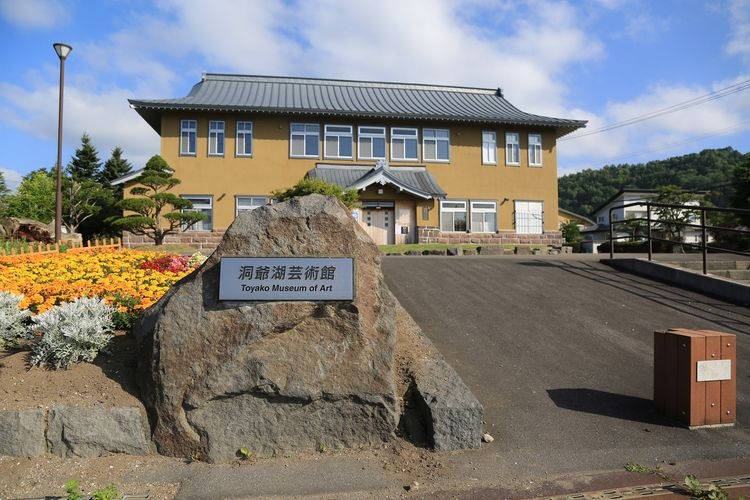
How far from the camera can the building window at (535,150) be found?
27.0 m

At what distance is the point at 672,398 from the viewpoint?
452 centimetres

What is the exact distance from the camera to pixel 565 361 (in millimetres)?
5758

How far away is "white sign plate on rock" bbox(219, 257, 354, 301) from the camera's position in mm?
4117

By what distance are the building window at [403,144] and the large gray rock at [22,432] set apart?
23.3 metres

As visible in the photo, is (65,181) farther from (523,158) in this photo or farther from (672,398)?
(672,398)

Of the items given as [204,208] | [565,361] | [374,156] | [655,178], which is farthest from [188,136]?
[655,178]

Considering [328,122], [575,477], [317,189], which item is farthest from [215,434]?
[328,122]

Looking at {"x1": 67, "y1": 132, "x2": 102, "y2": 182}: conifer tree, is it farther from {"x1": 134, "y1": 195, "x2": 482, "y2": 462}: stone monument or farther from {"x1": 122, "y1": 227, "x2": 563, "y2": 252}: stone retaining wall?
{"x1": 134, "y1": 195, "x2": 482, "y2": 462}: stone monument

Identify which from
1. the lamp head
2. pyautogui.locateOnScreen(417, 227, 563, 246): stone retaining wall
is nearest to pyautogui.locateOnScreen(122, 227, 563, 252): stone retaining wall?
pyautogui.locateOnScreen(417, 227, 563, 246): stone retaining wall

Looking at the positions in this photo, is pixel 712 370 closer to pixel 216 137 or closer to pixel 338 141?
pixel 338 141

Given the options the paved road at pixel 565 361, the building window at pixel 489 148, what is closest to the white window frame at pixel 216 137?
the building window at pixel 489 148

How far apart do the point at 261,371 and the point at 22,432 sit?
1923 mm

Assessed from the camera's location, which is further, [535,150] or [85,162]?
[85,162]

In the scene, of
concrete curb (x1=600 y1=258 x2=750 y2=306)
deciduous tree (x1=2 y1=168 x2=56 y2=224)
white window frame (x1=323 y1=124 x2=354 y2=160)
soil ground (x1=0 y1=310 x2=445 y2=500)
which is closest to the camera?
soil ground (x1=0 y1=310 x2=445 y2=500)
